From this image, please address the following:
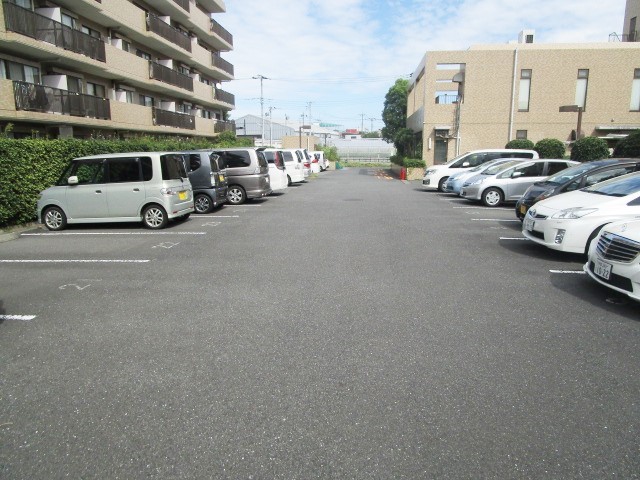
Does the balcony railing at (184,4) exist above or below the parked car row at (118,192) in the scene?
above

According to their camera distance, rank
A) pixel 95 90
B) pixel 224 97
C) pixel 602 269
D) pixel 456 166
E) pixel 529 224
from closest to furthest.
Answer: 1. pixel 602 269
2. pixel 529 224
3. pixel 456 166
4. pixel 95 90
5. pixel 224 97

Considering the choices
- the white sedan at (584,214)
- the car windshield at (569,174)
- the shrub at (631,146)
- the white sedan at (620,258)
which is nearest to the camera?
the white sedan at (620,258)

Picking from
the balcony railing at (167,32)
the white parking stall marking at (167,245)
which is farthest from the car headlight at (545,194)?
the balcony railing at (167,32)

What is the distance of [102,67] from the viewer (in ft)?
65.9

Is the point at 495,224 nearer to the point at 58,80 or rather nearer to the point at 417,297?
the point at 417,297

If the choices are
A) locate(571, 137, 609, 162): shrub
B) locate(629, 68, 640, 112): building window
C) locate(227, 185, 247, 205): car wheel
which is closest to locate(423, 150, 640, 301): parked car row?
locate(571, 137, 609, 162): shrub

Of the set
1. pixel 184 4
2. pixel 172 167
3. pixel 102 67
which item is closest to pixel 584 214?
pixel 172 167

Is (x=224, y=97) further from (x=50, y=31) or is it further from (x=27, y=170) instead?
(x=27, y=170)

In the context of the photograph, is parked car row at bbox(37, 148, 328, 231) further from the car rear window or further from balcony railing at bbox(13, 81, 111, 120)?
balcony railing at bbox(13, 81, 111, 120)

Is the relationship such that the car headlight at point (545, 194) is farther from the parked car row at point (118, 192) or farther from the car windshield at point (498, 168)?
the parked car row at point (118, 192)

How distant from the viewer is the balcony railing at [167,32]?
24828 millimetres

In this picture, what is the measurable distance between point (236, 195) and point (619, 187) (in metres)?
11.0

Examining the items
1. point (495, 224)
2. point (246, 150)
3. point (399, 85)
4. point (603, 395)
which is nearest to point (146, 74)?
point (246, 150)

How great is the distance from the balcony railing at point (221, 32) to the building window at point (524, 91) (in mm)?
22870
